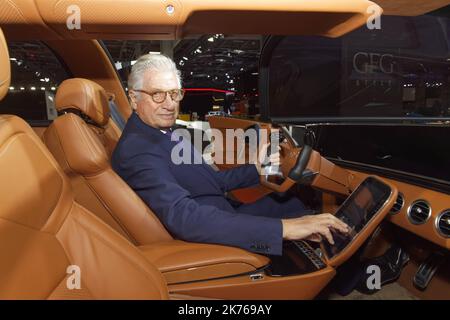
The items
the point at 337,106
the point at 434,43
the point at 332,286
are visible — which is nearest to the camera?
the point at 332,286

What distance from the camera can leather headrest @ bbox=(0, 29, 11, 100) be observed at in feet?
2.43

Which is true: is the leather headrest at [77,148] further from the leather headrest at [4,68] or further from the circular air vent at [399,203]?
the circular air vent at [399,203]

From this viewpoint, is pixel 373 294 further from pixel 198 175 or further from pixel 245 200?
pixel 198 175

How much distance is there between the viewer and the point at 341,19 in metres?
1.04

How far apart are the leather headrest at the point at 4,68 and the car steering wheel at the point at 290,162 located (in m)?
1.29

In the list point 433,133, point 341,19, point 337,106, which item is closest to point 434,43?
point 337,106

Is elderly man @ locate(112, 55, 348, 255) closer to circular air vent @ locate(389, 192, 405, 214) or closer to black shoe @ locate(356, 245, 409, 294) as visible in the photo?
circular air vent @ locate(389, 192, 405, 214)

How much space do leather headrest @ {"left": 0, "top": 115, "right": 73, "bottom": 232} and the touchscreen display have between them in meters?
0.98

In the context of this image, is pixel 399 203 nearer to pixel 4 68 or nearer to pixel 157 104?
pixel 157 104

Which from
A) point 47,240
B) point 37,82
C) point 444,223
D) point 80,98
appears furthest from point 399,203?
point 37,82

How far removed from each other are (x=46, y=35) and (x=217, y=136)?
2.43 m

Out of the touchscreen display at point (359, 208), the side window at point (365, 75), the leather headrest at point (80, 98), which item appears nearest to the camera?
the touchscreen display at point (359, 208)

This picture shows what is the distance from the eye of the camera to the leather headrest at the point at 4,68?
2.43ft

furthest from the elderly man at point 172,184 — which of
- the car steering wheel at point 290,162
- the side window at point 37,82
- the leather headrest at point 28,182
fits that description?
the side window at point 37,82
